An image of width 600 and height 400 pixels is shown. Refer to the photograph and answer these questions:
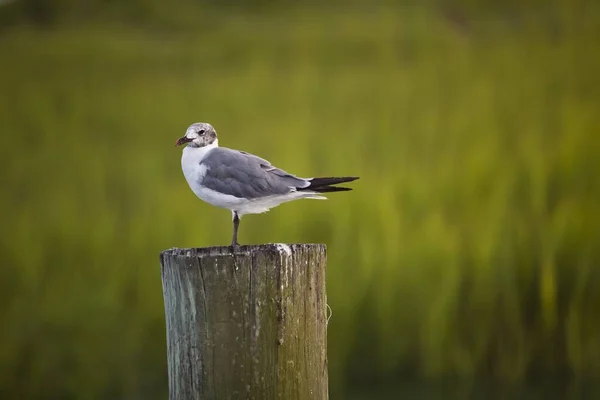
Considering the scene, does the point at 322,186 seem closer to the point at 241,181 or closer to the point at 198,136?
the point at 241,181

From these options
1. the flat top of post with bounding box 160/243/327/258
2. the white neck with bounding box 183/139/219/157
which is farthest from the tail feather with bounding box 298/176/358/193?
the flat top of post with bounding box 160/243/327/258

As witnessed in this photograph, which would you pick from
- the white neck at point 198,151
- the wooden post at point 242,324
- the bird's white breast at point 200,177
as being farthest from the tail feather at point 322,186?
the wooden post at point 242,324

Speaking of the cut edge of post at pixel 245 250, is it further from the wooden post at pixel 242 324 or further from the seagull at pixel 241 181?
the seagull at pixel 241 181

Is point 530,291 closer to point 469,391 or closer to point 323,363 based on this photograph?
point 469,391

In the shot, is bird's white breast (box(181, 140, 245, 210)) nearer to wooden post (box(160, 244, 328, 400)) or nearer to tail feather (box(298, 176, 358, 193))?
tail feather (box(298, 176, 358, 193))

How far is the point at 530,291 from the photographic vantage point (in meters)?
5.04

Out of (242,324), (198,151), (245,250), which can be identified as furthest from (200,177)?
(242,324)

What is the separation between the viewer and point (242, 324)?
1976 mm

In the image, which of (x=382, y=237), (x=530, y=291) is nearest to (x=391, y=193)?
(x=382, y=237)

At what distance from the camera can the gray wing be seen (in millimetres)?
2922

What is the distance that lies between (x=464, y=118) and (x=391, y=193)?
108cm

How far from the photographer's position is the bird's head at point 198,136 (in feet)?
10.3

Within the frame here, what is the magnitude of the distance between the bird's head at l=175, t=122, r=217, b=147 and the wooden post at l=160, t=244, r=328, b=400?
115 centimetres

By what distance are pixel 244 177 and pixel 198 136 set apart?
316 millimetres
